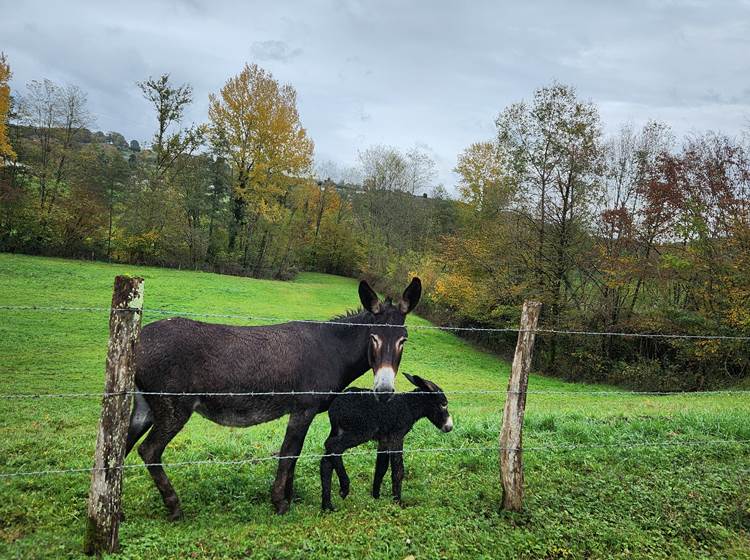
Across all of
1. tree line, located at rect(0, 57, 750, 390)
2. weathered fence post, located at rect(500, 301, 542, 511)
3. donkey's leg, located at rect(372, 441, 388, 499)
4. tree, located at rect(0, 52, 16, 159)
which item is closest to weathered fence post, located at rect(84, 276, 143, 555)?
donkey's leg, located at rect(372, 441, 388, 499)

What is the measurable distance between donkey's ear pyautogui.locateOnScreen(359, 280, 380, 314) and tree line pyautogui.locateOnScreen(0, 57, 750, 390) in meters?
18.8

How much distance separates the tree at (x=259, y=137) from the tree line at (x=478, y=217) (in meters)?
0.12

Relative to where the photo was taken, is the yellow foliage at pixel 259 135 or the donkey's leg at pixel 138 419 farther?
the yellow foliage at pixel 259 135

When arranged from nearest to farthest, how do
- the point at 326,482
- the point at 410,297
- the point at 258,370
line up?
the point at 258,370 → the point at 326,482 → the point at 410,297

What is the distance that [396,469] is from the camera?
5254 millimetres

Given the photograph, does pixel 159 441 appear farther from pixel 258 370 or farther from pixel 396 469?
pixel 396 469

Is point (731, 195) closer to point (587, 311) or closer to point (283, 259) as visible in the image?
point (587, 311)

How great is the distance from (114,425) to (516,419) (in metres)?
3.78

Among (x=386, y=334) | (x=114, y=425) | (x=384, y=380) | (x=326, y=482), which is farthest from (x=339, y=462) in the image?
(x=114, y=425)

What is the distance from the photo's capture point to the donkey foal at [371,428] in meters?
5.16

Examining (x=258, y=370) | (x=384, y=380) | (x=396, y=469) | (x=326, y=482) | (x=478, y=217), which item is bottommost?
(x=326, y=482)

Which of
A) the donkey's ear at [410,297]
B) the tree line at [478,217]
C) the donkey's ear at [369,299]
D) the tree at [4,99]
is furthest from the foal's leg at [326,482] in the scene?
the tree at [4,99]

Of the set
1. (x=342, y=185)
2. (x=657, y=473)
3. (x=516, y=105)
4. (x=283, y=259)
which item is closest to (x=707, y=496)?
(x=657, y=473)

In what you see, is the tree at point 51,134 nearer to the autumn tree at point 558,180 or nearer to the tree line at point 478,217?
the tree line at point 478,217
